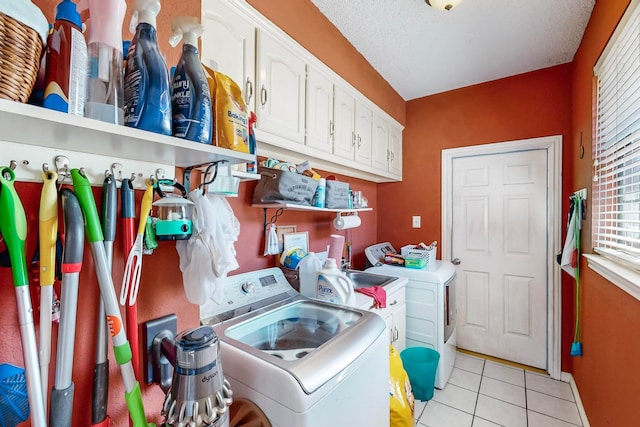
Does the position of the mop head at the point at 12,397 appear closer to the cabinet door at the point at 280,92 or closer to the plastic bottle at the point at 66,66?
the plastic bottle at the point at 66,66

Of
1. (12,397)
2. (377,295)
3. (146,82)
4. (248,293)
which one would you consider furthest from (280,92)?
(12,397)

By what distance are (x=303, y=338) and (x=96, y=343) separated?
26.6 inches

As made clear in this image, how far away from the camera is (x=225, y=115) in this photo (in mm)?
780

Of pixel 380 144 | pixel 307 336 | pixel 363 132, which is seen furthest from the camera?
pixel 380 144

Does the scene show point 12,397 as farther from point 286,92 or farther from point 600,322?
point 600,322

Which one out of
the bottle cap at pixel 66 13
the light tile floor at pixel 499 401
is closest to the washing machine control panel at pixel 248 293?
the bottle cap at pixel 66 13

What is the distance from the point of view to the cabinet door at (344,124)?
194 cm

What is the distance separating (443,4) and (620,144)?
47.9 inches

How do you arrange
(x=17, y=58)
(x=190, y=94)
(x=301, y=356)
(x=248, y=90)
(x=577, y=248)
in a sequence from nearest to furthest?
(x=17, y=58) → (x=190, y=94) → (x=301, y=356) → (x=248, y=90) → (x=577, y=248)

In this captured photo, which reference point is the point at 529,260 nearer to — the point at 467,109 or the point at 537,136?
the point at 537,136

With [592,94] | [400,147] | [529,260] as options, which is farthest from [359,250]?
[592,94]

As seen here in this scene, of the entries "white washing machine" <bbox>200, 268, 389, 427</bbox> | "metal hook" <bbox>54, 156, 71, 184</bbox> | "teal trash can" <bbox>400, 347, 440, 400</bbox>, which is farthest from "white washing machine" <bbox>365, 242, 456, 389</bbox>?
"metal hook" <bbox>54, 156, 71, 184</bbox>

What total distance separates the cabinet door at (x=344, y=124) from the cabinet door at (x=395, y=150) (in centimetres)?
79

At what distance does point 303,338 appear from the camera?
1121 millimetres
